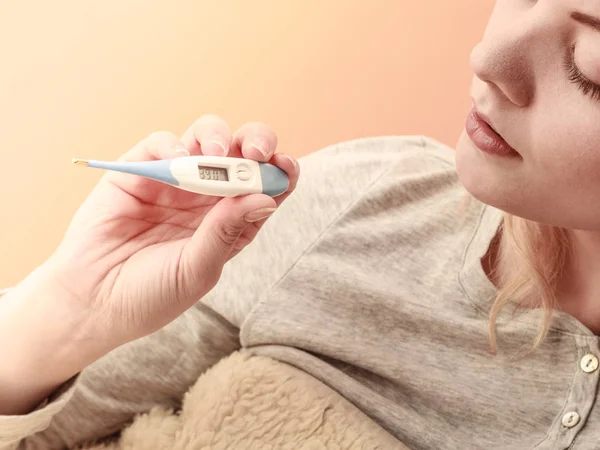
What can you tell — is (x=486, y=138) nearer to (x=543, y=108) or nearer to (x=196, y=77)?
(x=543, y=108)

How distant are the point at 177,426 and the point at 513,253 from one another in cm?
46

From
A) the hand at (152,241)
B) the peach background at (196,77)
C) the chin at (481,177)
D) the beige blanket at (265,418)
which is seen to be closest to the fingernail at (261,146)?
the hand at (152,241)

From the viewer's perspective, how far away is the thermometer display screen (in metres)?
0.56

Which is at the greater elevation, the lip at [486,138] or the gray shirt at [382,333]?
the lip at [486,138]

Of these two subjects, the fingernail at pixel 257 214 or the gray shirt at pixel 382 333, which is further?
the gray shirt at pixel 382 333

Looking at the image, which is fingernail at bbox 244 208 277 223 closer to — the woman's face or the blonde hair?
the woman's face

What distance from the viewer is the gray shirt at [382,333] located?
724 millimetres

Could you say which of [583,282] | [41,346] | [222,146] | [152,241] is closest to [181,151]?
[222,146]

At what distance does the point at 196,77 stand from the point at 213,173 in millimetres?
627

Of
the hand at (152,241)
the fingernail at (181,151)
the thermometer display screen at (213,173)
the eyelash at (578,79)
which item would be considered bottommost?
the hand at (152,241)

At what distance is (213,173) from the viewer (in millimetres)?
568

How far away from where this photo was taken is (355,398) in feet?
2.58

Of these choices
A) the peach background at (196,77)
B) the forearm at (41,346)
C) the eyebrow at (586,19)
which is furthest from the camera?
the peach background at (196,77)

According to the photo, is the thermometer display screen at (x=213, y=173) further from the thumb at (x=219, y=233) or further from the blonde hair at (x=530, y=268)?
the blonde hair at (x=530, y=268)
